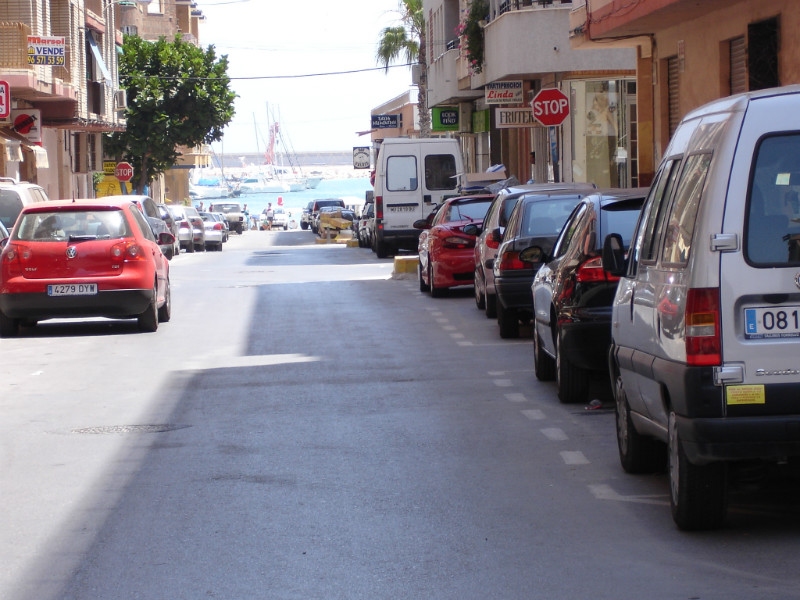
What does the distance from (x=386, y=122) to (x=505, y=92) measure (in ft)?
97.8

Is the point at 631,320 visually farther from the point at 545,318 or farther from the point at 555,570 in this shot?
the point at 545,318

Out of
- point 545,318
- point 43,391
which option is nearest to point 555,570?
point 545,318

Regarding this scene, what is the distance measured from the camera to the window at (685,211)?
6312 mm

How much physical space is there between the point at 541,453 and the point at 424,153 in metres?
27.5

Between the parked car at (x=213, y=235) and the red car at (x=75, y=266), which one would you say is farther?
the parked car at (x=213, y=235)


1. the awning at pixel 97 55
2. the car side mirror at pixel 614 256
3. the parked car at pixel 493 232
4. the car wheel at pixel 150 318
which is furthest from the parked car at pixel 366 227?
the car side mirror at pixel 614 256

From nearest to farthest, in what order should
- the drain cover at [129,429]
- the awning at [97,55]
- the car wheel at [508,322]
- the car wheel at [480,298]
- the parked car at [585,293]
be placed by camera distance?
the drain cover at [129,429] → the parked car at [585,293] → the car wheel at [508,322] → the car wheel at [480,298] → the awning at [97,55]

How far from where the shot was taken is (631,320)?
24.2 feet

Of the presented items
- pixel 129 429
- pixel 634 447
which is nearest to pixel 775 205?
pixel 634 447

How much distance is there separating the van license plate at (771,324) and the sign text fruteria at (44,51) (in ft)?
108

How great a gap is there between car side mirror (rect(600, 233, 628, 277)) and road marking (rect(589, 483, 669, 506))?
1.15 m

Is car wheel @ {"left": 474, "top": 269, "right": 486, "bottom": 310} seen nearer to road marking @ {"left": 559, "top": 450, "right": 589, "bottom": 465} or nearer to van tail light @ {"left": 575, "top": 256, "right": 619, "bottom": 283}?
van tail light @ {"left": 575, "top": 256, "right": 619, "bottom": 283}

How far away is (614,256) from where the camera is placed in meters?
7.77

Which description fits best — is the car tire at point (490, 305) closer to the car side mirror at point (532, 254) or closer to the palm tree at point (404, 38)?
the car side mirror at point (532, 254)
